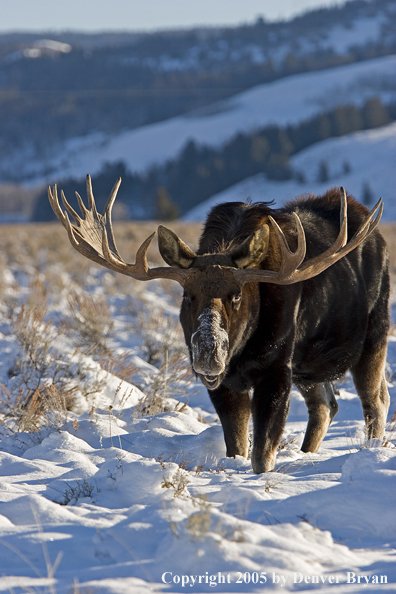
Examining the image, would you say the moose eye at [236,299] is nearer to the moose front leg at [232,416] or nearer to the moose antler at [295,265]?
the moose antler at [295,265]

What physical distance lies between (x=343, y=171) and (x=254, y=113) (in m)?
74.2

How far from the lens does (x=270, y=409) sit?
418 cm

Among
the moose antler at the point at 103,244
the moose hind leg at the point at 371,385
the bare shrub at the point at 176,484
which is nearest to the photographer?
the bare shrub at the point at 176,484

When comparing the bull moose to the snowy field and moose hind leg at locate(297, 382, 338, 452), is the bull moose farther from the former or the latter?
the snowy field

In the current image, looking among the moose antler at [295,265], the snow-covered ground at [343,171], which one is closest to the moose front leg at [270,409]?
the moose antler at [295,265]

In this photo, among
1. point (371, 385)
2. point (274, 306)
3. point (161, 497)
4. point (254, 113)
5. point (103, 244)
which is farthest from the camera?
point (254, 113)

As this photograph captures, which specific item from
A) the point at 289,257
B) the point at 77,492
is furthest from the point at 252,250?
the point at 77,492

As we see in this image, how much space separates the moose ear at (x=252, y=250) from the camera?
4.12m

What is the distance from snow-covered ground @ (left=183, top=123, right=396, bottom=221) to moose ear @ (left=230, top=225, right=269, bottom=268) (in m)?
65.0

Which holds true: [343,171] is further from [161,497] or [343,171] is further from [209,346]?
[161,497]

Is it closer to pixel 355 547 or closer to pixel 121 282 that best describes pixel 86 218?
pixel 355 547

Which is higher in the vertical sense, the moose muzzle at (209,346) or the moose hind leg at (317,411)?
the moose muzzle at (209,346)

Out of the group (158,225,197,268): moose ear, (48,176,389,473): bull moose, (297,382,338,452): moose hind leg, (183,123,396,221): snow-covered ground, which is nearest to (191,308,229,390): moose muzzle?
(48,176,389,473): bull moose

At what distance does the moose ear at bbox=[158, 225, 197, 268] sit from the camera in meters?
4.21
